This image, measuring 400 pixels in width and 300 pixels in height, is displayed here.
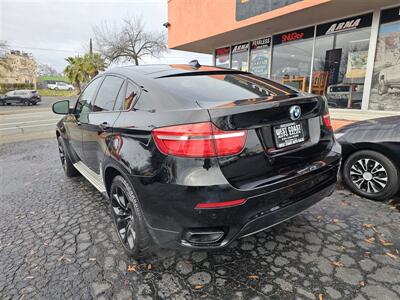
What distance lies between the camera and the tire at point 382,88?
667cm

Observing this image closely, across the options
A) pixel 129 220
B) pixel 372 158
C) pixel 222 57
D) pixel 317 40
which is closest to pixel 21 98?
pixel 222 57

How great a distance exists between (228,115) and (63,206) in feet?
9.31

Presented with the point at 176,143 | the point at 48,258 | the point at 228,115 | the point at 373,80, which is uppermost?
the point at 373,80

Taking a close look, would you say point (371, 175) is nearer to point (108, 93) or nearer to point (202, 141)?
point (202, 141)

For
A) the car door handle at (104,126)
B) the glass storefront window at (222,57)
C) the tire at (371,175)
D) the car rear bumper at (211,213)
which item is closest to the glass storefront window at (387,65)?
the tire at (371,175)

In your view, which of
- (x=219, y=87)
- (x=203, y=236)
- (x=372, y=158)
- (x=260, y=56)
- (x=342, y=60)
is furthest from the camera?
(x=260, y=56)

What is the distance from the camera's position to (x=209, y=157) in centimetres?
169

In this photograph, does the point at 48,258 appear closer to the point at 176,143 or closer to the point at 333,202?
the point at 176,143

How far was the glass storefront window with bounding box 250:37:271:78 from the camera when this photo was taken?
9.40m

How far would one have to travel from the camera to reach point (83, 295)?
6.45 ft

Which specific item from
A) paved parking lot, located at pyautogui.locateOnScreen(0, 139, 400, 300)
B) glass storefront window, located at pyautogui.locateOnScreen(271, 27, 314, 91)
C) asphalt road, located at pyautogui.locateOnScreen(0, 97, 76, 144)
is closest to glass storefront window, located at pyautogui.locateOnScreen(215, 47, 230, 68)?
glass storefront window, located at pyautogui.locateOnScreen(271, 27, 314, 91)

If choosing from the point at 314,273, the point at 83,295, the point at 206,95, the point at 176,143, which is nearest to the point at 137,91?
the point at 206,95

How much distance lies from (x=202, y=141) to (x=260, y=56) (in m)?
9.02

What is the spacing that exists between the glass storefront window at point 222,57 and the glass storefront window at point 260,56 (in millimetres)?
1428
